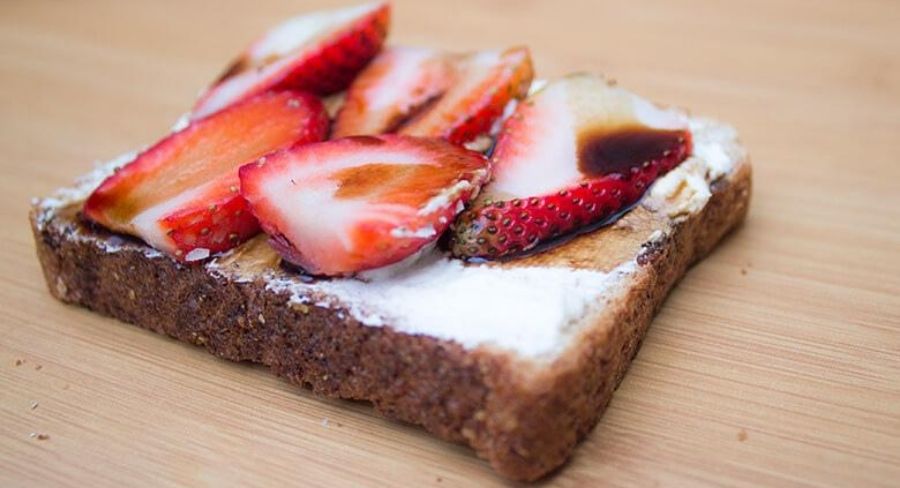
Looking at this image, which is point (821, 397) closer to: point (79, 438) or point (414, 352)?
point (414, 352)

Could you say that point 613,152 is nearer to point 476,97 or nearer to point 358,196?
point 476,97

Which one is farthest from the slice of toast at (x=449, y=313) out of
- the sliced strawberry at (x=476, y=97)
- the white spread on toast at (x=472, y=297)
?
the sliced strawberry at (x=476, y=97)

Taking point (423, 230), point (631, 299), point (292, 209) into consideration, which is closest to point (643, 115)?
point (631, 299)

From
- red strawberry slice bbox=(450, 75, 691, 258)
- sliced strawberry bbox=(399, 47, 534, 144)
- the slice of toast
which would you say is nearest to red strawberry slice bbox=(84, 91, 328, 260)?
the slice of toast

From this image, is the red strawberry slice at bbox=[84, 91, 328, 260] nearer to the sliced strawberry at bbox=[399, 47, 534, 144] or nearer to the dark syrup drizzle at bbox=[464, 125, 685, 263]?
the sliced strawberry at bbox=[399, 47, 534, 144]

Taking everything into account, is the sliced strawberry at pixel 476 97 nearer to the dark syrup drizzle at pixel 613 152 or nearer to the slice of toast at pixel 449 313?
the dark syrup drizzle at pixel 613 152

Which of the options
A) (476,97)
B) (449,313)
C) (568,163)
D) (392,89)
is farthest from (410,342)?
(392,89)

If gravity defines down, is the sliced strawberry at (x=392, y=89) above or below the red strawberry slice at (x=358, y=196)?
below
